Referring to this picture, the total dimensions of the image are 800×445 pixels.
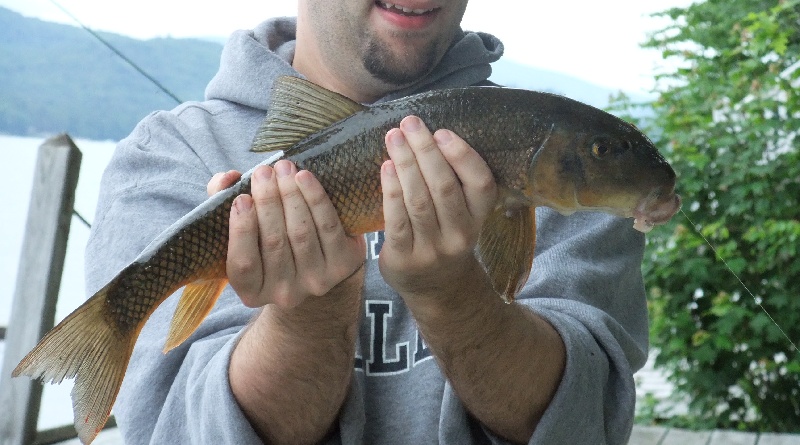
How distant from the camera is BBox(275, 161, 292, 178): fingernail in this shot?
1.54 m

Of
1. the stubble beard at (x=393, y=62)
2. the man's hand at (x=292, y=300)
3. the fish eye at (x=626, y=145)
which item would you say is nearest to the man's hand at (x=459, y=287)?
the man's hand at (x=292, y=300)

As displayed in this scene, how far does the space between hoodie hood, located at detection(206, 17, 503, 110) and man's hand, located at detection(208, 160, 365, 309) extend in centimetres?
86

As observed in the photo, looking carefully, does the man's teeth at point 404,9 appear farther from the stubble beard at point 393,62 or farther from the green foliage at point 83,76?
the green foliage at point 83,76

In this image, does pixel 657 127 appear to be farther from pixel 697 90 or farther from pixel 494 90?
pixel 494 90

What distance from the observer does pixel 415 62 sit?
7.40 ft

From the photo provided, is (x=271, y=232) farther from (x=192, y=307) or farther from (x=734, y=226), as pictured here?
(x=734, y=226)

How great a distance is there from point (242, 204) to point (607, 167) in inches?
24.4

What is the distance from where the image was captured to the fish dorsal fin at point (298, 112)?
1590 millimetres

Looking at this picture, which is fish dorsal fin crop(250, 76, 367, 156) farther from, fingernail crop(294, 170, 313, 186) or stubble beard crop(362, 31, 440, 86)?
stubble beard crop(362, 31, 440, 86)

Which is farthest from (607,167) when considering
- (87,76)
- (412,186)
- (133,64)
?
(87,76)

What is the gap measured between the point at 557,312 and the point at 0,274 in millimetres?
2677

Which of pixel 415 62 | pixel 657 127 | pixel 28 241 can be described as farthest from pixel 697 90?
pixel 28 241

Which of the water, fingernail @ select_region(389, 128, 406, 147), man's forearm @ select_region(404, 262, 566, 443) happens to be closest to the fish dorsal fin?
fingernail @ select_region(389, 128, 406, 147)

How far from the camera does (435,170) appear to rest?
1.51 m
